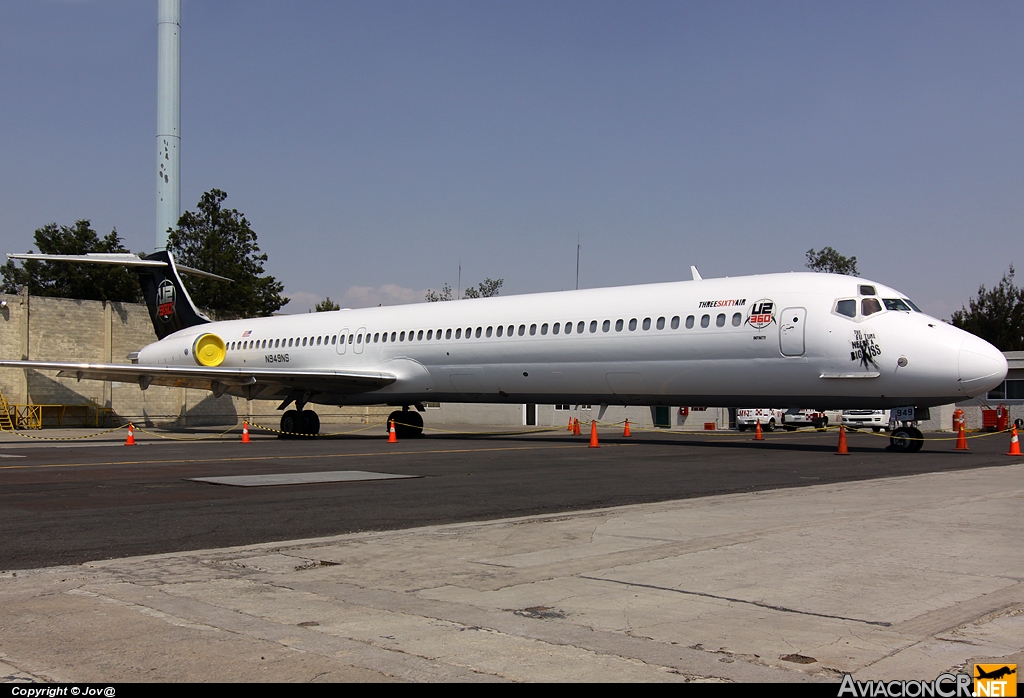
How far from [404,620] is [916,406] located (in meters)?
16.5

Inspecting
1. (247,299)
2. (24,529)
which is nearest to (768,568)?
(24,529)

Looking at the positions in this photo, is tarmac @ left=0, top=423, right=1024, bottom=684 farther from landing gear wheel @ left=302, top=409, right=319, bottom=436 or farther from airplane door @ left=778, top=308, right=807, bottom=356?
landing gear wheel @ left=302, top=409, right=319, bottom=436

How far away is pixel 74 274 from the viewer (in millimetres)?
68375

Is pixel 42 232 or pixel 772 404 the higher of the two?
pixel 42 232

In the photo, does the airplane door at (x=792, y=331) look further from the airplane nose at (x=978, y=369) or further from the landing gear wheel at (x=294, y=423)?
the landing gear wheel at (x=294, y=423)

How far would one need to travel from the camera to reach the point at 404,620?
17.5 feet

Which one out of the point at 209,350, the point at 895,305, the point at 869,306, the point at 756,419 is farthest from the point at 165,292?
the point at 895,305

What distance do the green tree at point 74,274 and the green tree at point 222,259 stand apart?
1318 cm

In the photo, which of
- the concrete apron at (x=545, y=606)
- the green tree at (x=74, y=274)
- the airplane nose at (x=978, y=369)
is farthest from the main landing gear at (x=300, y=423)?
the green tree at (x=74, y=274)

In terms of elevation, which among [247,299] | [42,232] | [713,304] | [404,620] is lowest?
[404,620]

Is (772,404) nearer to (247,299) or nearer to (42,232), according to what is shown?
(247,299)

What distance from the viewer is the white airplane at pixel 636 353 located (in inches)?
738

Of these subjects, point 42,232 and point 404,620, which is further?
point 42,232

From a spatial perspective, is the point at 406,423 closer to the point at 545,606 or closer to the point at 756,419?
the point at 756,419
